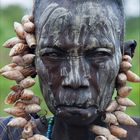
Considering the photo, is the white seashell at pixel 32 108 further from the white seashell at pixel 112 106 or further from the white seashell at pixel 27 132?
the white seashell at pixel 112 106

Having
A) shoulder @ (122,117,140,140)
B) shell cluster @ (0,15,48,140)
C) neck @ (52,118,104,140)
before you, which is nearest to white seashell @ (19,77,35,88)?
shell cluster @ (0,15,48,140)

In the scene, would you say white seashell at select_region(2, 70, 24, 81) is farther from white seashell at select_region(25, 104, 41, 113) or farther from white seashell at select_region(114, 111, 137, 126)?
white seashell at select_region(114, 111, 137, 126)

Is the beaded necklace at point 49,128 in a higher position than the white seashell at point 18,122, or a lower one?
lower

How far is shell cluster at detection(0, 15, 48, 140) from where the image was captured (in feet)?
14.8

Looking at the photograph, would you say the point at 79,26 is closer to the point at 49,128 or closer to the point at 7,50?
the point at 49,128

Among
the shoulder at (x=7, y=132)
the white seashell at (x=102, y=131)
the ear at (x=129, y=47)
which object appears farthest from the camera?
the shoulder at (x=7, y=132)

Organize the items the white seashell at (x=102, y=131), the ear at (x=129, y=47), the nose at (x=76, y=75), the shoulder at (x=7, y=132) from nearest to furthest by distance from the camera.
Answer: the nose at (x=76, y=75) < the white seashell at (x=102, y=131) < the ear at (x=129, y=47) < the shoulder at (x=7, y=132)

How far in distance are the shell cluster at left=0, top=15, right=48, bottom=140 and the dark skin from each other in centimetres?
8

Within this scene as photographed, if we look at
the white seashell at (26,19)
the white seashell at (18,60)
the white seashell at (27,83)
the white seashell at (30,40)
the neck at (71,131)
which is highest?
the white seashell at (26,19)

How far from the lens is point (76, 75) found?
4.26 m

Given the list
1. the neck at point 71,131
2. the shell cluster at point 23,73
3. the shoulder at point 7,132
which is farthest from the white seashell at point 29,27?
the shoulder at point 7,132

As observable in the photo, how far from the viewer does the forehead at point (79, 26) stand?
14.2 ft

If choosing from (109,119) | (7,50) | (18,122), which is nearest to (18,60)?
(18,122)

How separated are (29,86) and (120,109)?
0.44 metres
